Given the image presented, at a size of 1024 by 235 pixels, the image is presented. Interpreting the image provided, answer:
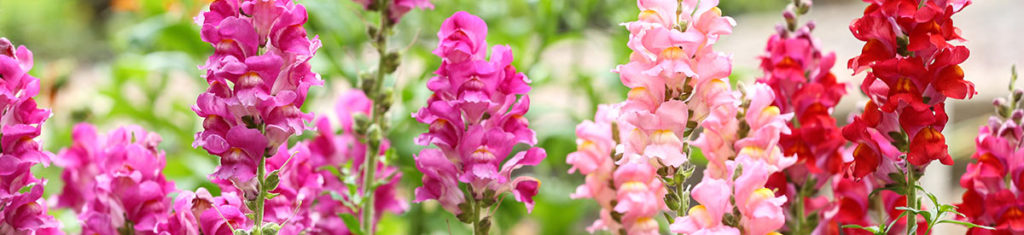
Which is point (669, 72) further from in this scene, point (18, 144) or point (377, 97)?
point (18, 144)

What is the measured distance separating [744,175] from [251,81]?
0.86 ft

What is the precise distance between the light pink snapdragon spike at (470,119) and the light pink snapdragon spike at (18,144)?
21 cm

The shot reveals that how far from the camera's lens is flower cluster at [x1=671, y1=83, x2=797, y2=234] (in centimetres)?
49

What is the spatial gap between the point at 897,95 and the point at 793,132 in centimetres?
14

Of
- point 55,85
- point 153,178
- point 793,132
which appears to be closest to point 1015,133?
point 793,132

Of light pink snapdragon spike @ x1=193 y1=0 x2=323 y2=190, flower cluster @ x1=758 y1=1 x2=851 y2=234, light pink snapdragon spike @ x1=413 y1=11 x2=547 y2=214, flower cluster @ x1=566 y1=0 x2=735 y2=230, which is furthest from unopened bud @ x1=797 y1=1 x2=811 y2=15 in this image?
light pink snapdragon spike @ x1=193 y1=0 x2=323 y2=190

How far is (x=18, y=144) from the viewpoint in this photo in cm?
52

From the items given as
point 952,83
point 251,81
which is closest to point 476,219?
point 251,81

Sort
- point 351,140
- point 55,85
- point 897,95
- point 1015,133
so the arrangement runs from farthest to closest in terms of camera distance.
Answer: point 55,85 < point 351,140 < point 1015,133 < point 897,95

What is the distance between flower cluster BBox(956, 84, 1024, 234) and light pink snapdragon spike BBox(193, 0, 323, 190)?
40 cm

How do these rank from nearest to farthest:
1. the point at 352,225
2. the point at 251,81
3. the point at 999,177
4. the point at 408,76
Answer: the point at 251,81, the point at 999,177, the point at 352,225, the point at 408,76

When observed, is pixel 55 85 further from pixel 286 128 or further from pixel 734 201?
pixel 734 201

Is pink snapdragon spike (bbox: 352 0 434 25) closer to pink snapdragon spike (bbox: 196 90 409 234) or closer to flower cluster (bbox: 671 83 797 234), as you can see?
pink snapdragon spike (bbox: 196 90 409 234)

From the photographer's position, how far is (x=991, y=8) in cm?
223
